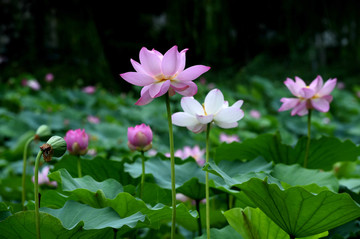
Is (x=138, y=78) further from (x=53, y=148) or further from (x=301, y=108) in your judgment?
(x=301, y=108)

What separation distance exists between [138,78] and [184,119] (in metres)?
0.11

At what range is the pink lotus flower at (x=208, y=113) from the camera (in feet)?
2.08

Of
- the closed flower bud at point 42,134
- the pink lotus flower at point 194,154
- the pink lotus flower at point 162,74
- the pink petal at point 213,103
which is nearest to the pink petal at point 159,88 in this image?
the pink lotus flower at point 162,74

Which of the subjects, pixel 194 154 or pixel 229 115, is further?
pixel 194 154

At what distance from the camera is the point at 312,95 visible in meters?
0.82

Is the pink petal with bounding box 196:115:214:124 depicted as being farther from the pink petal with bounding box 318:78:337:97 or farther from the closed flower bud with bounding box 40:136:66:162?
the pink petal with bounding box 318:78:337:97

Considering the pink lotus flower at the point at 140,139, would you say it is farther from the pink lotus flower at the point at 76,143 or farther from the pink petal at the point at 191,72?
the pink petal at the point at 191,72

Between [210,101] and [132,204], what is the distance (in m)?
0.20

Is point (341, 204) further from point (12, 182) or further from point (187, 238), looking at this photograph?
point (12, 182)

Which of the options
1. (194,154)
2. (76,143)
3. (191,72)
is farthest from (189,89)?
(194,154)

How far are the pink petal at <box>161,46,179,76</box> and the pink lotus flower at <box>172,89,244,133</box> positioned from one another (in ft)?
0.31

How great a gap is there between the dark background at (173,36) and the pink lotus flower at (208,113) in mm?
2724

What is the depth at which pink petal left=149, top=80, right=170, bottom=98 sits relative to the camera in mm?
542

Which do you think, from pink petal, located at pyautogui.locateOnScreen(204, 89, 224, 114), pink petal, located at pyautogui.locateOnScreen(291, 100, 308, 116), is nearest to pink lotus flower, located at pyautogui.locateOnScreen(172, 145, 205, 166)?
pink petal, located at pyautogui.locateOnScreen(291, 100, 308, 116)
